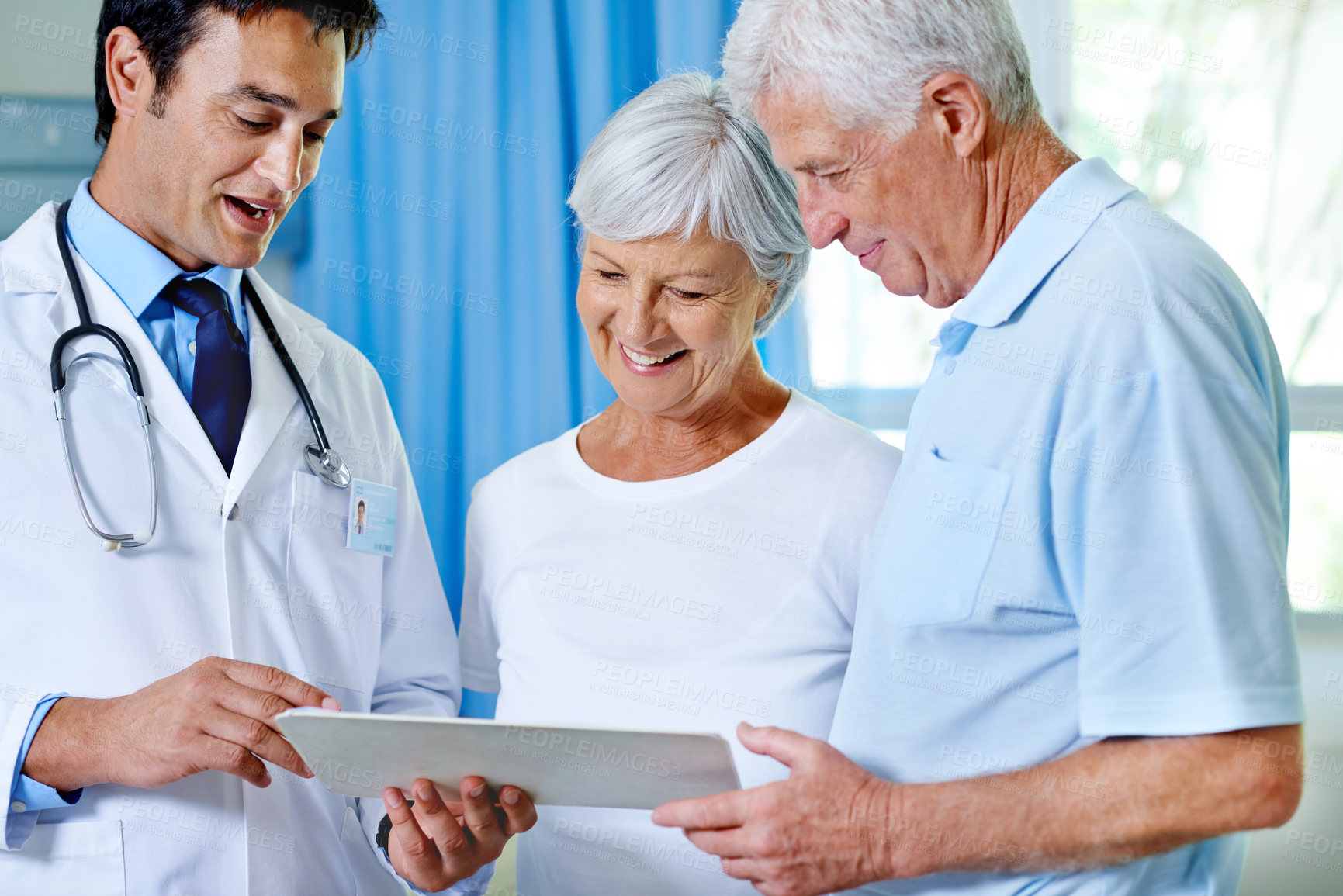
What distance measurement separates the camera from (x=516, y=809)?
1.02 metres

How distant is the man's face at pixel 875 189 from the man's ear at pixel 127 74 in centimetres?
77

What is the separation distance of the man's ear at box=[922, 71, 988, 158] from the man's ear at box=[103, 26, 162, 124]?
3.06 feet

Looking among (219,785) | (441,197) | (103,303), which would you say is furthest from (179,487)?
(441,197)

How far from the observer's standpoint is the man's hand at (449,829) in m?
1.00

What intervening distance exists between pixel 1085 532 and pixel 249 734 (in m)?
0.78

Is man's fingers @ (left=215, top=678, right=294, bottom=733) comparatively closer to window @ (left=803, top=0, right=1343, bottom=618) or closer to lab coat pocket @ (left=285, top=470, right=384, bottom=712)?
lab coat pocket @ (left=285, top=470, right=384, bottom=712)

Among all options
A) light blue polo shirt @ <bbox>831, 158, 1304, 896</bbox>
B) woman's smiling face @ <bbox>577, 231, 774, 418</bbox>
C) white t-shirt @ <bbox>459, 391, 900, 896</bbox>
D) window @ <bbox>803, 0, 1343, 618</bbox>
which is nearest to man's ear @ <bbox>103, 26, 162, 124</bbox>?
woman's smiling face @ <bbox>577, 231, 774, 418</bbox>

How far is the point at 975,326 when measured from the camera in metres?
0.94

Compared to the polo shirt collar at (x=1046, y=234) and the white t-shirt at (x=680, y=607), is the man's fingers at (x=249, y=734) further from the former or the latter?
the polo shirt collar at (x=1046, y=234)

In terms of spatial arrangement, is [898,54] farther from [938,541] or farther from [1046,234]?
[938,541]

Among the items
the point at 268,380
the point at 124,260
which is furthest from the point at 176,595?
the point at 124,260

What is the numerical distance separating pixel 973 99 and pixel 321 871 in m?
1.14

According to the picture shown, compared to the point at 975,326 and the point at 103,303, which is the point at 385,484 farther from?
the point at 975,326

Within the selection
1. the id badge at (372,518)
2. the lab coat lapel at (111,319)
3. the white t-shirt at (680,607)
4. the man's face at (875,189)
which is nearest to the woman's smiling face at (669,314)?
the white t-shirt at (680,607)
